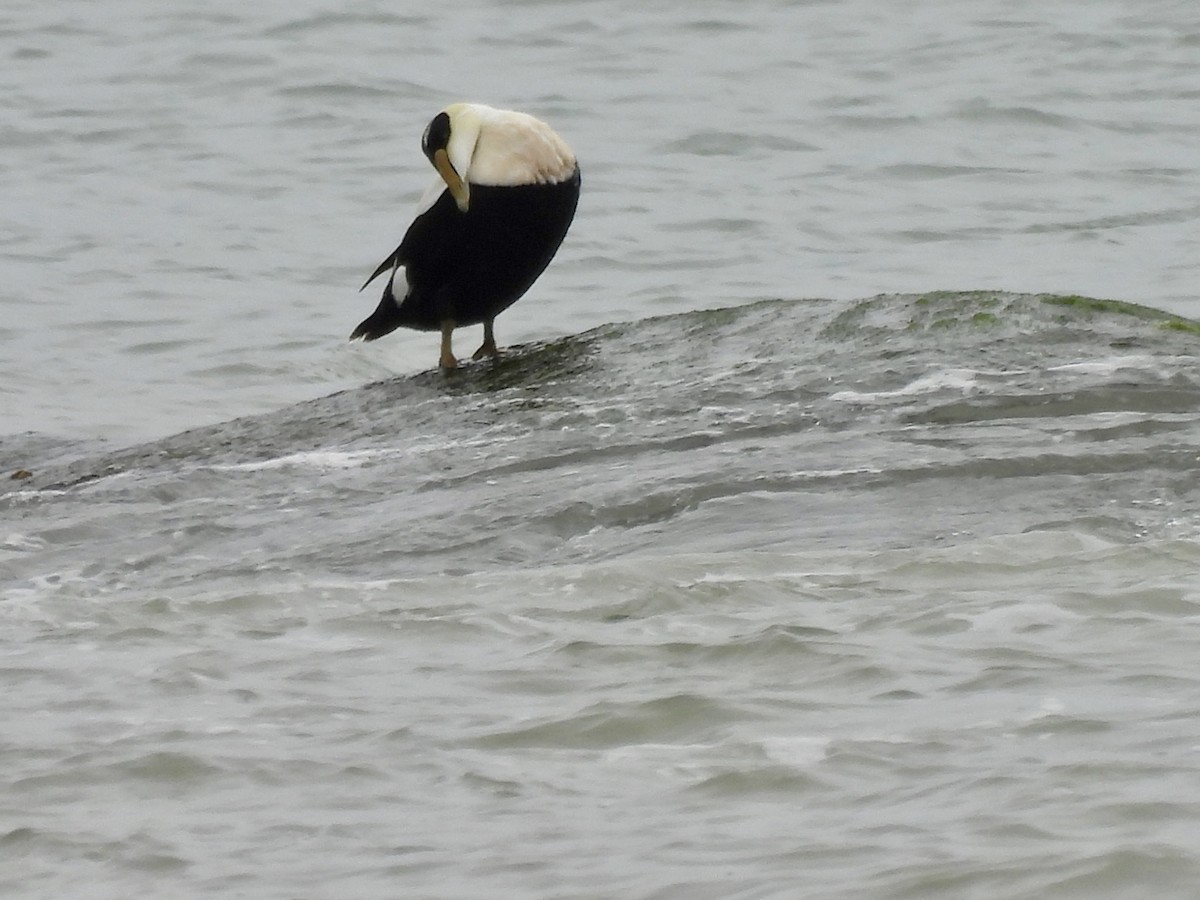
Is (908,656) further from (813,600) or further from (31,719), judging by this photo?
(31,719)

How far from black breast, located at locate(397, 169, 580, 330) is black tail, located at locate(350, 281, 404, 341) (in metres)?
0.06

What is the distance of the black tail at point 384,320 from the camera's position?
686 centimetres

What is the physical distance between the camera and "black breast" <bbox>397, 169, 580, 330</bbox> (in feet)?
21.0

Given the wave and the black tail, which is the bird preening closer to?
the black tail

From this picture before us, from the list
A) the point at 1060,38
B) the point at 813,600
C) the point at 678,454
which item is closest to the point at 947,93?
the point at 1060,38

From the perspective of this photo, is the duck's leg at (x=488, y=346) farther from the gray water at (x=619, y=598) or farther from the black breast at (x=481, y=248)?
the gray water at (x=619, y=598)

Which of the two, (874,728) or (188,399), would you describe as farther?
(188,399)

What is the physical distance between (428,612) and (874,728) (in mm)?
1083

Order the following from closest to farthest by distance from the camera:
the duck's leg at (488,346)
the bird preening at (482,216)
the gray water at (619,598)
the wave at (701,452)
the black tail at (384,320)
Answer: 1. the gray water at (619,598)
2. the wave at (701,452)
3. the bird preening at (482,216)
4. the duck's leg at (488,346)
5. the black tail at (384,320)

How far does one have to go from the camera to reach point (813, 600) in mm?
4070

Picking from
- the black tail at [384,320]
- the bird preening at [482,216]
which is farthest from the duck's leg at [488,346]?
the black tail at [384,320]

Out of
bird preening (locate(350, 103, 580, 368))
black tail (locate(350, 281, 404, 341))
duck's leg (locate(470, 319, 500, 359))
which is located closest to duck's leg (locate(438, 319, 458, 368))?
bird preening (locate(350, 103, 580, 368))

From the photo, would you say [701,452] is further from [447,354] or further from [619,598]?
[447,354]

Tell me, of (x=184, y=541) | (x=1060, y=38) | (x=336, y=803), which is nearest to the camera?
(x=336, y=803)
